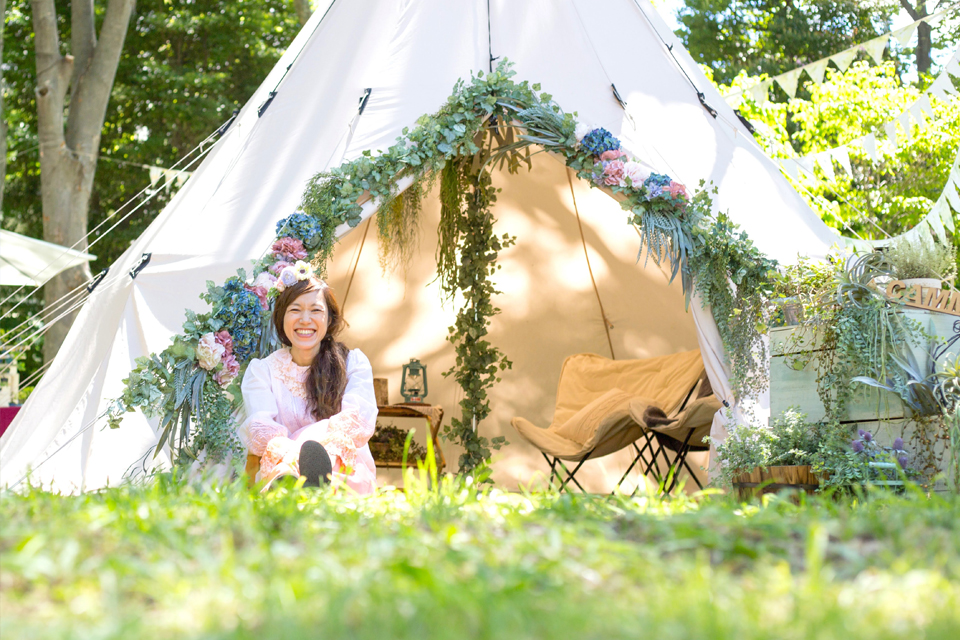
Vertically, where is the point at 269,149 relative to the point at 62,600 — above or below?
above

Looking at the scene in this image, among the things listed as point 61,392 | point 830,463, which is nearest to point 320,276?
point 61,392

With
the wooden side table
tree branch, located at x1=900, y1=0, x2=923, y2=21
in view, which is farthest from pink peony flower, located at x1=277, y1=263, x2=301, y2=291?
tree branch, located at x1=900, y1=0, x2=923, y2=21

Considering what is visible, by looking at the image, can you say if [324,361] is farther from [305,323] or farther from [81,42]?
[81,42]

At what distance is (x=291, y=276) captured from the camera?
307cm

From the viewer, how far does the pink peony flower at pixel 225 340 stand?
304 centimetres

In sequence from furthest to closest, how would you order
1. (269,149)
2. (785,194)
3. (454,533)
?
(785,194) → (269,149) → (454,533)

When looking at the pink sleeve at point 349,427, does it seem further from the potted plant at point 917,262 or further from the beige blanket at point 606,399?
the potted plant at point 917,262

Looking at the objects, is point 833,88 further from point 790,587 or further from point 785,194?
point 790,587

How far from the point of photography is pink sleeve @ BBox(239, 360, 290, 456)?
280cm

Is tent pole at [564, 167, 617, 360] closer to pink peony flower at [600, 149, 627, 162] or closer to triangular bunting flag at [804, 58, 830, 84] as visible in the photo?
pink peony flower at [600, 149, 627, 162]

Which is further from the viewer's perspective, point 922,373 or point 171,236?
point 171,236

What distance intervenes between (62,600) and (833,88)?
7993mm

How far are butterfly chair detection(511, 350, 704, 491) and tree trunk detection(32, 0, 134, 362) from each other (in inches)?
144

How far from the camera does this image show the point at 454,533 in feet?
3.92
